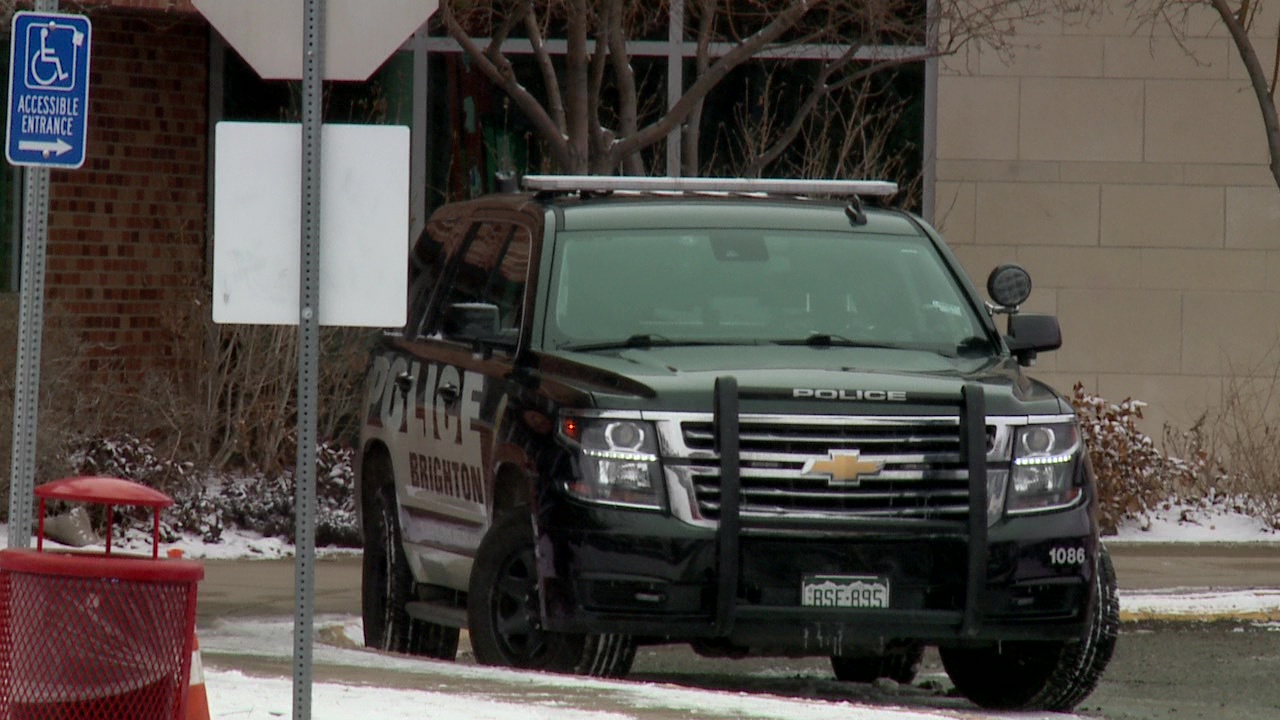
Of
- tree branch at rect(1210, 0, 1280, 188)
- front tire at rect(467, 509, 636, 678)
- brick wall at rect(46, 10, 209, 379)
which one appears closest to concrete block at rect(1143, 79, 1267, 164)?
tree branch at rect(1210, 0, 1280, 188)

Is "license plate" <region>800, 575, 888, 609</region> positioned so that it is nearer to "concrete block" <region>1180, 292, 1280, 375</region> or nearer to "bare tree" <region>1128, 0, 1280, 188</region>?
"bare tree" <region>1128, 0, 1280, 188</region>

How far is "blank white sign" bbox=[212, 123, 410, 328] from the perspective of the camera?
6.17 m

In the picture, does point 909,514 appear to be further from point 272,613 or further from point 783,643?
point 272,613

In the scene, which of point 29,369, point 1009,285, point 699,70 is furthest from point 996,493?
point 699,70

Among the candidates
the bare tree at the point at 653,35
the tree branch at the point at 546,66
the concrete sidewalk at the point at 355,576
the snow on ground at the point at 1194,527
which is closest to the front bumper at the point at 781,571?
the concrete sidewalk at the point at 355,576

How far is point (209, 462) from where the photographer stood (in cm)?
1535

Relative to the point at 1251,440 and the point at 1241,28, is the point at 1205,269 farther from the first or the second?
the point at 1241,28

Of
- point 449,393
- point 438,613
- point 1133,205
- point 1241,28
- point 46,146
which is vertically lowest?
point 438,613

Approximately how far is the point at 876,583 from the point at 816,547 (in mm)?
241

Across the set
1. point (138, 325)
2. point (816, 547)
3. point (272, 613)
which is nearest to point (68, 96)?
point (272, 613)

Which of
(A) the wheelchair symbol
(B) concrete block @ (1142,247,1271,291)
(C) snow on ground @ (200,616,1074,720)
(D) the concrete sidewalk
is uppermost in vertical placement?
(A) the wheelchair symbol

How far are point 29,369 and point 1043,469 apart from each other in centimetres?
384

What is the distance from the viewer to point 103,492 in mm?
6008

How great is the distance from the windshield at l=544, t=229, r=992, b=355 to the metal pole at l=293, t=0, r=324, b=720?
9.15 ft
